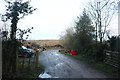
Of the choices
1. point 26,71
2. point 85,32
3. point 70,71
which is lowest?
point 70,71

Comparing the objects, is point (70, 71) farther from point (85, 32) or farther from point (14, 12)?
point (85, 32)

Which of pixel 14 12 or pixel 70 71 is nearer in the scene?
pixel 14 12

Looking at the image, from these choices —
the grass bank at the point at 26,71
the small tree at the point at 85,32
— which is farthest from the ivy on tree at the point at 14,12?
the small tree at the point at 85,32

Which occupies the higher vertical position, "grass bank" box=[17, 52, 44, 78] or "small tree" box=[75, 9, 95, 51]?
"small tree" box=[75, 9, 95, 51]

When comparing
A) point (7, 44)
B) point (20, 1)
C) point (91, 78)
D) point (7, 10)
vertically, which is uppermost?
point (20, 1)

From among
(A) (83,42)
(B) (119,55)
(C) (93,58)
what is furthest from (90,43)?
(B) (119,55)

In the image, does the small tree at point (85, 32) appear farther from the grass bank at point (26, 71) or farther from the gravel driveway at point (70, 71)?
the grass bank at point (26, 71)

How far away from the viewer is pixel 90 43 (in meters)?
20.6

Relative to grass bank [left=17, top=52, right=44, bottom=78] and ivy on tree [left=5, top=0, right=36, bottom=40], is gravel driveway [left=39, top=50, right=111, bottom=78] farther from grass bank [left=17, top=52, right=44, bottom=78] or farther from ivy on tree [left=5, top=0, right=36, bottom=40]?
ivy on tree [left=5, top=0, right=36, bottom=40]

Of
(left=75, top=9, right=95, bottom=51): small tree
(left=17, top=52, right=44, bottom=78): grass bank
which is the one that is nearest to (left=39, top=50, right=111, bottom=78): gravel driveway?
(left=17, top=52, right=44, bottom=78): grass bank

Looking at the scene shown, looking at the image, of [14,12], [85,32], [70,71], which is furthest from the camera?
[85,32]

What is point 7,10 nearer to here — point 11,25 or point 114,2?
point 11,25

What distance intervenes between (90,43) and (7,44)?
14.9 meters

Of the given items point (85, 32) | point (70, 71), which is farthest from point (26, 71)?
point (85, 32)
